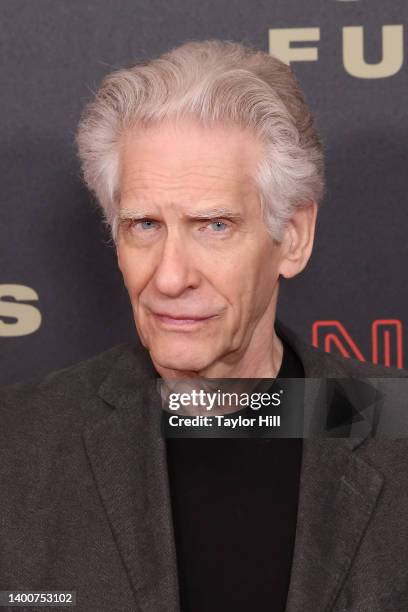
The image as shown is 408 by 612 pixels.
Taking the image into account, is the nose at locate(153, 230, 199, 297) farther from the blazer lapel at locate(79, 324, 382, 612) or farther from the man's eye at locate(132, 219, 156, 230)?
the blazer lapel at locate(79, 324, 382, 612)

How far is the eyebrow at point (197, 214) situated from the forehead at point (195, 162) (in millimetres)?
23

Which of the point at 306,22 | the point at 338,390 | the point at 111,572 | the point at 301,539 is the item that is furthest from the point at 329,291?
the point at 111,572

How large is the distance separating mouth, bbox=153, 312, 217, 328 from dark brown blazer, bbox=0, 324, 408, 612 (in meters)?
0.18

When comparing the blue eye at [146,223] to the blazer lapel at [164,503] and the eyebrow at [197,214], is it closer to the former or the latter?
the eyebrow at [197,214]

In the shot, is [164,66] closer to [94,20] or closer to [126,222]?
[126,222]

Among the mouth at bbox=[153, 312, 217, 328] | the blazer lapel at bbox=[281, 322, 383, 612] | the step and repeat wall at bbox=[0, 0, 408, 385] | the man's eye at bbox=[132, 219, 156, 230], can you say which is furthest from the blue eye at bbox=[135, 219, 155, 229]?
the step and repeat wall at bbox=[0, 0, 408, 385]

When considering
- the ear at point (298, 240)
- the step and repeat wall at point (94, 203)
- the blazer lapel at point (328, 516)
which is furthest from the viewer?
the step and repeat wall at point (94, 203)

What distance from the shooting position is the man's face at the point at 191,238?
5.03ft

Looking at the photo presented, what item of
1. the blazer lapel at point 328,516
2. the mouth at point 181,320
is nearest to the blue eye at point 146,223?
the mouth at point 181,320

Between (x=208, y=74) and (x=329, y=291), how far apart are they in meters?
0.67

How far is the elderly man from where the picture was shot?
60.3 inches

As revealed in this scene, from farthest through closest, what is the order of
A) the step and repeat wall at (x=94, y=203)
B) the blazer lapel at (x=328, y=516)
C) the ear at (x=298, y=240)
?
the step and repeat wall at (x=94, y=203), the ear at (x=298, y=240), the blazer lapel at (x=328, y=516)

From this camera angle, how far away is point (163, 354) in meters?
1.58

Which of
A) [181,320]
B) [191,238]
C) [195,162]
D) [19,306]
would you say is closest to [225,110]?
[195,162]
